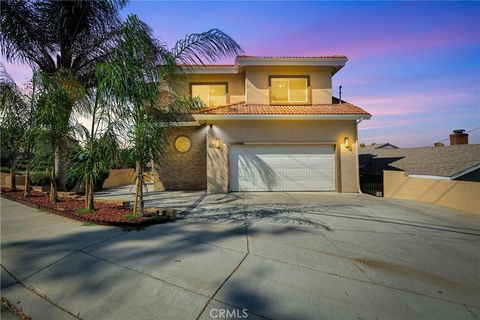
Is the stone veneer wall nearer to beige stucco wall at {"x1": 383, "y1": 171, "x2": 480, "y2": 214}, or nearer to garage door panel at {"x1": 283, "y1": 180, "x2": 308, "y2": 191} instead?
garage door panel at {"x1": 283, "y1": 180, "x2": 308, "y2": 191}

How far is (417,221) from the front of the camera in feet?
20.0

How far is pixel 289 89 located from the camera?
12141mm

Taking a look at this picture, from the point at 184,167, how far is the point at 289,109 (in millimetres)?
6017

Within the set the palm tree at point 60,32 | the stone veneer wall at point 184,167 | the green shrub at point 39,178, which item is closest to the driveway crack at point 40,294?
the palm tree at point 60,32

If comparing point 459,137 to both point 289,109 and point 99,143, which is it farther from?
point 99,143

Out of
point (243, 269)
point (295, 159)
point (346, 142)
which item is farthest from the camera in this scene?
point (295, 159)

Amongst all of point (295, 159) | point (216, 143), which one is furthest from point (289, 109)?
point (216, 143)

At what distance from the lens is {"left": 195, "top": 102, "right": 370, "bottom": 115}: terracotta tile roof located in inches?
409

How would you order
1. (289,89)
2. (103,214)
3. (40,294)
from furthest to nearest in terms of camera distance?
(289,89) < (103,214) < (40,294)

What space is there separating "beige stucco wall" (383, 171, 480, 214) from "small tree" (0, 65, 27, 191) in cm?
1470

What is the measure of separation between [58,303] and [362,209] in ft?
25.0

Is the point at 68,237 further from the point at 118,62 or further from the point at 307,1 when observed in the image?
the point at 307,1

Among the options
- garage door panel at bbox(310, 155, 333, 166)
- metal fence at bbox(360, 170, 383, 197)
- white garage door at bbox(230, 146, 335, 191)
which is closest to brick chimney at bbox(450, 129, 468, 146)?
metal fence at bbox(360, 170, 383, 197)

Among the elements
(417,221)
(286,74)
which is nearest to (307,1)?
(286,74)
